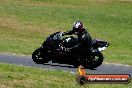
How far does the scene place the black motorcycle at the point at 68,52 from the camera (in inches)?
755

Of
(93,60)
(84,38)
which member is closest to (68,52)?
(84,38)

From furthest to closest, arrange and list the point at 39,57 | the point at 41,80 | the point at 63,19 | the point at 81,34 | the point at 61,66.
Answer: the point at 63,19 → the point at 61,66 → the point at 39,57 → the point at 81,34 → the point at 41,80

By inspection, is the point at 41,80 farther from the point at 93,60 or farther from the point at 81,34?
the point at 93,60

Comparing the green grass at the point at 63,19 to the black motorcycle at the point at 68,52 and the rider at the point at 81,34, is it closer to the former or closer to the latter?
the black motorcycle at the point at 68,52

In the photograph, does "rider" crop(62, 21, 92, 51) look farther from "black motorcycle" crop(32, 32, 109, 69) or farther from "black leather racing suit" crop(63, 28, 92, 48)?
"black motorcycle" crop(32, 32, 109, 69)

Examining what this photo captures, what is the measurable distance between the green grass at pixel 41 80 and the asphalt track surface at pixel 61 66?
1.44 m

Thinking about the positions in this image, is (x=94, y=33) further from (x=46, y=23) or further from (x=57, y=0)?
(x=57, y=0)

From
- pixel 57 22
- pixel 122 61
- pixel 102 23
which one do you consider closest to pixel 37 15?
pixel 57 22

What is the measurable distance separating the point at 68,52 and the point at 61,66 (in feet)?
2.82

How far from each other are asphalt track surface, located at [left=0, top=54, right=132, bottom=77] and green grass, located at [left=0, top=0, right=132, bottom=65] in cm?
397

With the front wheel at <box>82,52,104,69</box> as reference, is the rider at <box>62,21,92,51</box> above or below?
above

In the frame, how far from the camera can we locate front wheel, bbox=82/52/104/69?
19.2 m

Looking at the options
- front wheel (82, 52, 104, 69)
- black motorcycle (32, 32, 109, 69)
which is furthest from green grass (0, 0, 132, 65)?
front wheel (82, 52, 104, 69)

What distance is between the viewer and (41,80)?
15289mm
